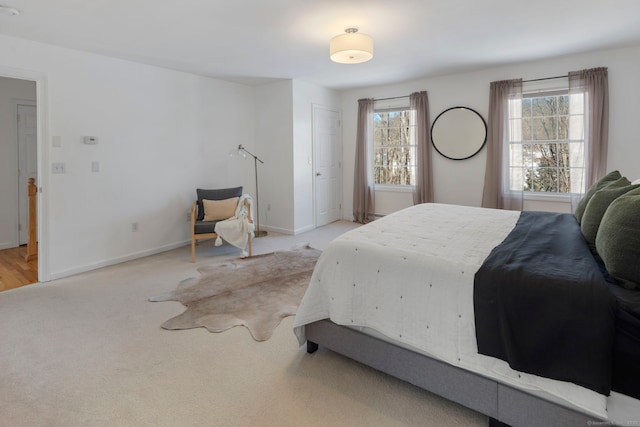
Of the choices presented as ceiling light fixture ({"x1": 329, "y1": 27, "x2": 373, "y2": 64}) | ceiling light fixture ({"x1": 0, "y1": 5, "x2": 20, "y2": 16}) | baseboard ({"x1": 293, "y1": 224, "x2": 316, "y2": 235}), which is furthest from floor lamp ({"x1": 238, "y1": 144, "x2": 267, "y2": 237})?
ceiling light fixture ({"x1": 0, "y1": 5, "x2": 20, "y2": 16})

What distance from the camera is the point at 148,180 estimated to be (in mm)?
4590

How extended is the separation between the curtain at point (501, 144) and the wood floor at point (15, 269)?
578 centimetres

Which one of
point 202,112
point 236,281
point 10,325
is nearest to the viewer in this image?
point 10,325

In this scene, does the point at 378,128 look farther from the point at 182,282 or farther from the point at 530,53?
the point at 182,282

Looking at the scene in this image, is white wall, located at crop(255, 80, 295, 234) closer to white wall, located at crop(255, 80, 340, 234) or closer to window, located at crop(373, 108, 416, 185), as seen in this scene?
white wall, located at crop(255, 80, 340, 234)

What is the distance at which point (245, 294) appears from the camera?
3188 mm

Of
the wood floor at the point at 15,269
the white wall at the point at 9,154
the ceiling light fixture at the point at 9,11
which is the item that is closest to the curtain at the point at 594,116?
the ceiling light fixture at the point at 9,11

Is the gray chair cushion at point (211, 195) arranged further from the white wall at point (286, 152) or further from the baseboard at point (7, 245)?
the baseboard at point (7, 245)

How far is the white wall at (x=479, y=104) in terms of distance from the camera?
413cm

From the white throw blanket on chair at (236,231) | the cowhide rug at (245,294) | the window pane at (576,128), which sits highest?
the window pane at (576,128)

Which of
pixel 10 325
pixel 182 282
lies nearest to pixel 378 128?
pixel 182 282

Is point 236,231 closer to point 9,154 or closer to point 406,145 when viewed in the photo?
point 406,145

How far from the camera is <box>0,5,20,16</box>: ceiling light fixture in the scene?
2753mm

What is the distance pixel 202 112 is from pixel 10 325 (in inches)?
139
